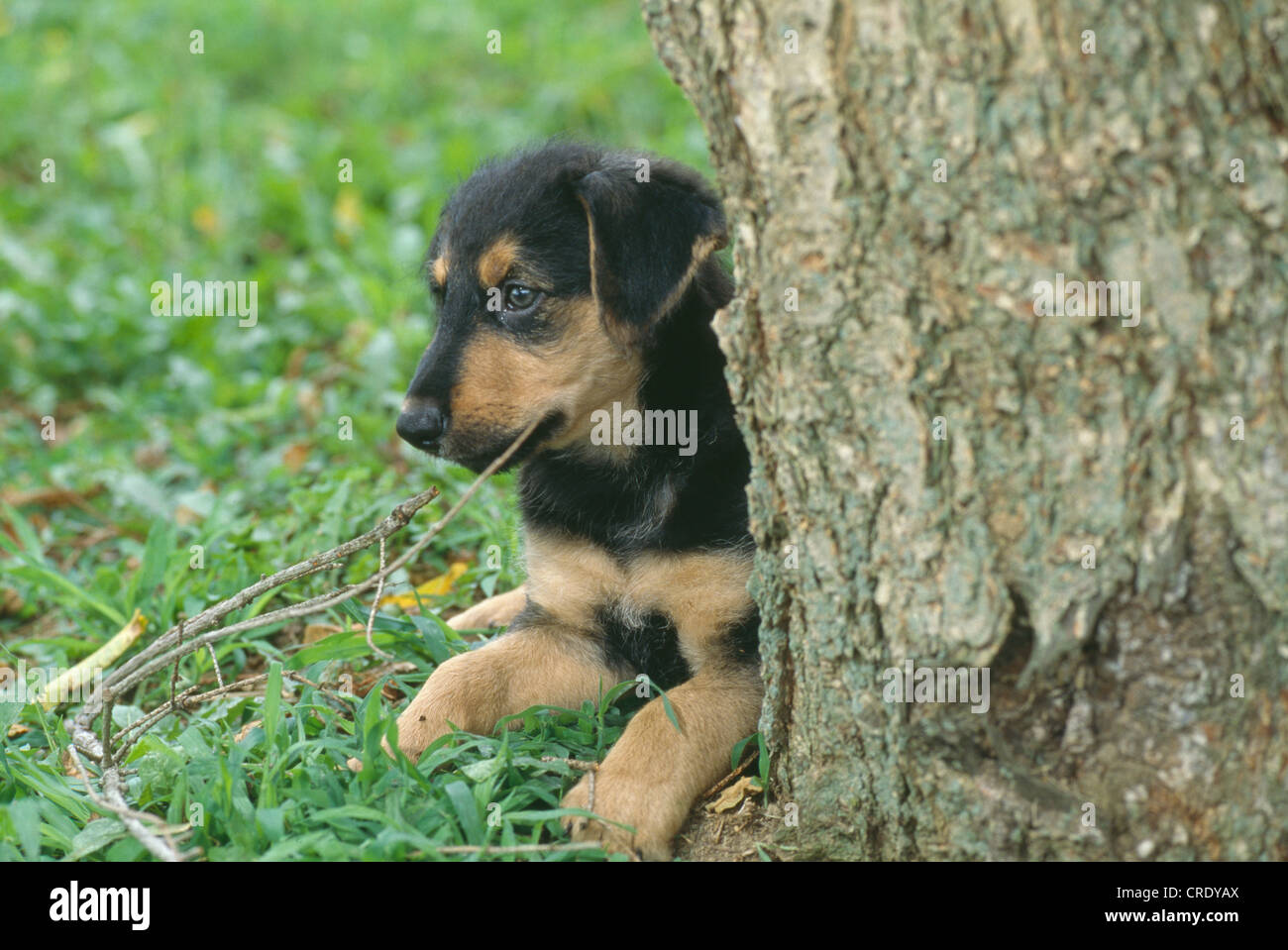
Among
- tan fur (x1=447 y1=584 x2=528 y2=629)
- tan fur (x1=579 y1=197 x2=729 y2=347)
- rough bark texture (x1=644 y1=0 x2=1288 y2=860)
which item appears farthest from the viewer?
tan fur (x1=447 y1=584 x2=528 y2=629)

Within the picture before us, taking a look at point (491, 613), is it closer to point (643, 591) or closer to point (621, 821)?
point (643, 591)

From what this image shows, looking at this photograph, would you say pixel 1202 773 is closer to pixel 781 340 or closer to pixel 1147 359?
pixel 1147 359

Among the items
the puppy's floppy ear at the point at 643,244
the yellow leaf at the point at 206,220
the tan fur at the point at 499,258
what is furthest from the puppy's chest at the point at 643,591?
the yellow leaf at the point at 206,220

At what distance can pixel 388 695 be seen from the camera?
3537 millimetres

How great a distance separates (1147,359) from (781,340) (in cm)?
65

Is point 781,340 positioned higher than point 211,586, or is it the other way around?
point 781,340

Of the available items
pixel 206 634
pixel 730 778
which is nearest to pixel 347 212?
pixel 206 634

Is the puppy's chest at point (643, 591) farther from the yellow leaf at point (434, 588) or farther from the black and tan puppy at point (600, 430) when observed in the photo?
the yellow leaf at point (434, 588)

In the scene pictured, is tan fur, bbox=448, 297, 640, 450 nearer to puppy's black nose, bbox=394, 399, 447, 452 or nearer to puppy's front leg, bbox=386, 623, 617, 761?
puppy's black nose, bbox=394, 399, 447, 452

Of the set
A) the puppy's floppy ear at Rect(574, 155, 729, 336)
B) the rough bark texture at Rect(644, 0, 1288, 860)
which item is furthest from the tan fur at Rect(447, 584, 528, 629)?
the rough bark texture at Rect(644, 0, 1288, 860)

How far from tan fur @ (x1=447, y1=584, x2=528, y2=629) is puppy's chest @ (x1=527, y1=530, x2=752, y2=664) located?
46 cm

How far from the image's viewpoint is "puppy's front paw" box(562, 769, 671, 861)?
2746mm

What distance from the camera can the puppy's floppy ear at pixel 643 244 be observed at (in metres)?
3.13

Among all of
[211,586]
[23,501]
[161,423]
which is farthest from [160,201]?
[211,586]
